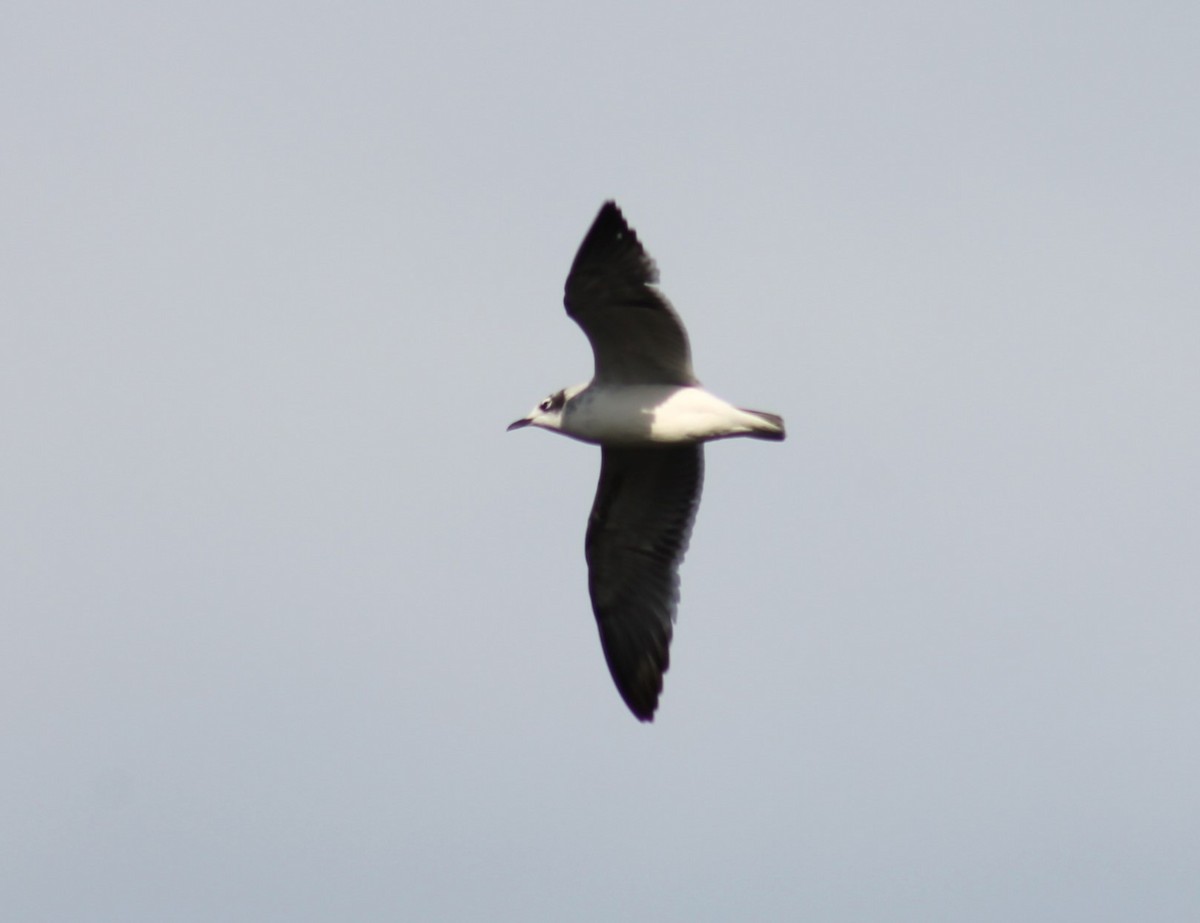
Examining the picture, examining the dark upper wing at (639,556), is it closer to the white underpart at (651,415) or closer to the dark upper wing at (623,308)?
the white underpart at (651,415)

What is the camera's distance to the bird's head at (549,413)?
56.9 feet

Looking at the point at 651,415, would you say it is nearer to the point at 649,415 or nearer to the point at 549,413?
the point at 649,415

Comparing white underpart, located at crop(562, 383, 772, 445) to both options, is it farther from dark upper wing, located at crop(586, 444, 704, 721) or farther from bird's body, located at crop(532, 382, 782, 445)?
dark upper wing, located at crop(586, 444, 704, 721)

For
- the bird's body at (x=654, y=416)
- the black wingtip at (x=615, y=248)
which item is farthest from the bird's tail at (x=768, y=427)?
the black wingtip at (x=615, y=248)

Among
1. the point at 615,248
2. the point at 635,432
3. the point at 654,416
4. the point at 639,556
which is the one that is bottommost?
the point at 639,556

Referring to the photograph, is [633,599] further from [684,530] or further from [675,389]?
[675,389]

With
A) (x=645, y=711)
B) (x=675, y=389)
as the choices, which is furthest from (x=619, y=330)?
(x=645, y=711)

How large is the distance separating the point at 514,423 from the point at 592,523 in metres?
1.13

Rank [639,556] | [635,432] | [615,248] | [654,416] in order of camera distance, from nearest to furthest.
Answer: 1. [615,248]
2. [654,416]
3. [635,432]
4. [639,556]

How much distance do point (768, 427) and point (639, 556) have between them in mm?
2470

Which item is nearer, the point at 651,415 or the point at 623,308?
the point at 623,308

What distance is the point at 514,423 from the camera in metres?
17.8

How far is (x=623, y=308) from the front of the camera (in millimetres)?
16219

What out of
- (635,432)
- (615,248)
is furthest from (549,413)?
(615,248)
